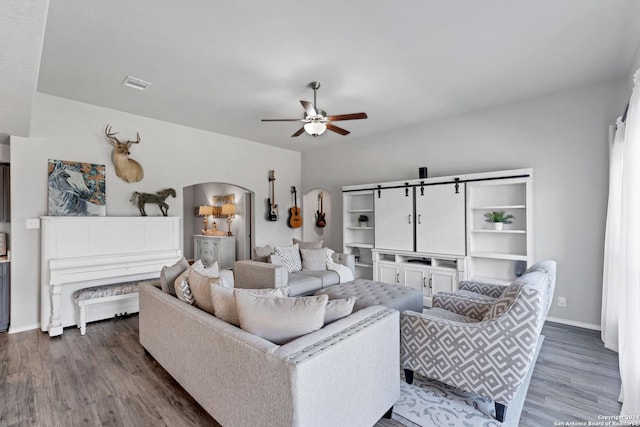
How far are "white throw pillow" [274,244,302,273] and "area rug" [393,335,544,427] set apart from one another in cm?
247

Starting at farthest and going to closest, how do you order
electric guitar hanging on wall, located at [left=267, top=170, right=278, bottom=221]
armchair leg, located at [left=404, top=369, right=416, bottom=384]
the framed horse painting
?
electric guitar hanging on wall, located at [left=267, top=170, right=278, bottom=221] → the framed horse painting → armchair leg, located at [left=404, top=369, right=416, bottom=384]

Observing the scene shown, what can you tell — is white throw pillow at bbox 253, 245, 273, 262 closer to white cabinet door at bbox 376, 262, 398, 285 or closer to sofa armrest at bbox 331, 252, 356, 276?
sofa armrest at bbox 331, 252, 356, 276

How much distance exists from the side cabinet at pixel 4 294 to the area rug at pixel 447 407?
4505 millimetres

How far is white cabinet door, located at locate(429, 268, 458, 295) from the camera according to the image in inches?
172

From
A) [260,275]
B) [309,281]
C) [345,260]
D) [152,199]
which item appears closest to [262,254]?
[260,275]

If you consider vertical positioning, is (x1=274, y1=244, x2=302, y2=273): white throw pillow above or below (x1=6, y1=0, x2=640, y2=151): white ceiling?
below

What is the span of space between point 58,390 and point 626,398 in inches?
163

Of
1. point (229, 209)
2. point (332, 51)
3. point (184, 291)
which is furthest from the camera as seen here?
point (229, 209)

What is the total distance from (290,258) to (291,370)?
10.9 feet

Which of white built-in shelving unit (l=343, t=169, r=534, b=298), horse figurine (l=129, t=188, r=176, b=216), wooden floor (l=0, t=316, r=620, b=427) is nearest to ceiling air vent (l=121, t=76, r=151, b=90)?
horse figurine (l=129, t=188, r=176, b=216)

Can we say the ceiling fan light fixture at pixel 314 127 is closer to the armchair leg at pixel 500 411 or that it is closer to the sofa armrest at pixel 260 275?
the sofa armrest at pixel 260 275

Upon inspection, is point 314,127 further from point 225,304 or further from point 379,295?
point 225,304

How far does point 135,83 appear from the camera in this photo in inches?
137

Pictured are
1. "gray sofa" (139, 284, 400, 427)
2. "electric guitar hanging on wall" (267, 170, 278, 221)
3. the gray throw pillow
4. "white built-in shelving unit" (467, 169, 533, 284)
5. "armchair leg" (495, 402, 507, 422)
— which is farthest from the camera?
"electric guitar hanging on wall" (267, 170, 278, 221)
